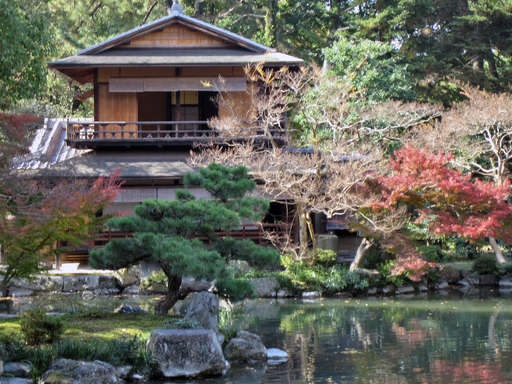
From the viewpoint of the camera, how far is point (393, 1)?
28766 millimetres

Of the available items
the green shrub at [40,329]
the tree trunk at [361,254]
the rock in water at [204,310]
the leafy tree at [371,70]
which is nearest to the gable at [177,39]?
the leafy tree at [371,70]

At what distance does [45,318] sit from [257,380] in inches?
→ 118

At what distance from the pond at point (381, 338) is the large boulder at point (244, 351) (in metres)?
0.40

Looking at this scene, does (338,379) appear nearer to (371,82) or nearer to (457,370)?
(457,370)

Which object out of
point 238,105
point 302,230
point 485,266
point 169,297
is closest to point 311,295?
point 302,230

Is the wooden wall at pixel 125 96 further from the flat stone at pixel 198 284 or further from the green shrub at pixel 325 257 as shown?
the flat stone at pixel 198 284

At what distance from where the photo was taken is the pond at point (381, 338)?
8930 millimetres

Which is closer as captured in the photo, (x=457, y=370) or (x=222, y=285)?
(x=457, y=370)

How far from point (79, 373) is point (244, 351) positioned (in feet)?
9.03

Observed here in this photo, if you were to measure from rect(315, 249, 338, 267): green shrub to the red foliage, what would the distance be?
7.19 feet

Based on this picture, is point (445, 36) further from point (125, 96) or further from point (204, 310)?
point (204, 310)

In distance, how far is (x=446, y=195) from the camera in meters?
16.8

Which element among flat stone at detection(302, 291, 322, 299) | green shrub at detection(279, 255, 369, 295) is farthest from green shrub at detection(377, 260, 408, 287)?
flat stone at detection(302, 291, 322, 299)

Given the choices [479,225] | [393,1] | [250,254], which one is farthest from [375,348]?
[393,1]
